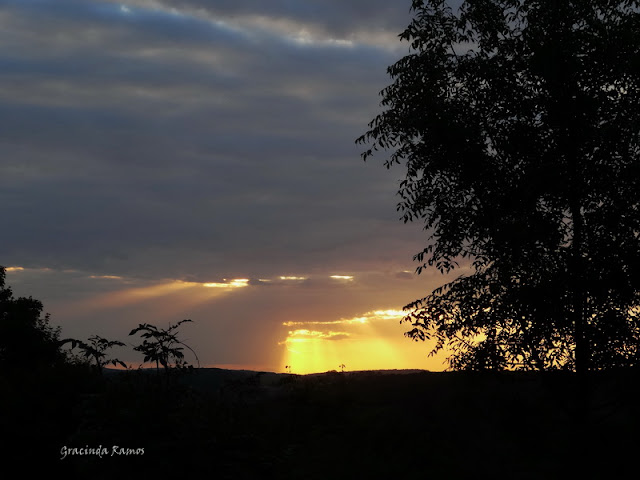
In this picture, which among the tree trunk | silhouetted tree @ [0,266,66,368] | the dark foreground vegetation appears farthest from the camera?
silhouetted tree @ [0,266,66,368]

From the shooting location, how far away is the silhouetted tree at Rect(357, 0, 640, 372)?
52.5ft

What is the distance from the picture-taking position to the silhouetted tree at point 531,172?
16000 millimetres

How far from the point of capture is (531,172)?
16.5 meters

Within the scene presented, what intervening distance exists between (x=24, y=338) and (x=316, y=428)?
59.9ft

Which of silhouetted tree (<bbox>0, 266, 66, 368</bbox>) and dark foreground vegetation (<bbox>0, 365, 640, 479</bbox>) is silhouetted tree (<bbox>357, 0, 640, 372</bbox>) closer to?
dark foreground vegetation (<bbox>0, 365, 640, 479</bbox>)

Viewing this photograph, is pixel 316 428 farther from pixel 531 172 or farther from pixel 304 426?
pixel 531 172

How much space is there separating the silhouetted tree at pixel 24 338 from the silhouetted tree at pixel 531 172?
2028 cm

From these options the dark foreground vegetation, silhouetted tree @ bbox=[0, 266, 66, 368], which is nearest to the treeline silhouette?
the dark foreground vegetation

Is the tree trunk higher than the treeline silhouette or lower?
higher

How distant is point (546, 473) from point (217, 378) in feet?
44.9

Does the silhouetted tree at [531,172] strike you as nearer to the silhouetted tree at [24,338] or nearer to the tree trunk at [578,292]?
the tree trunk at [578,292]

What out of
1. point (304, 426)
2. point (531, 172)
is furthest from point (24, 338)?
point (531, 172)

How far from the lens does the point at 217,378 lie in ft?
83.4

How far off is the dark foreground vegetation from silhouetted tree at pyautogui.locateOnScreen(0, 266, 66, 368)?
10.7m
